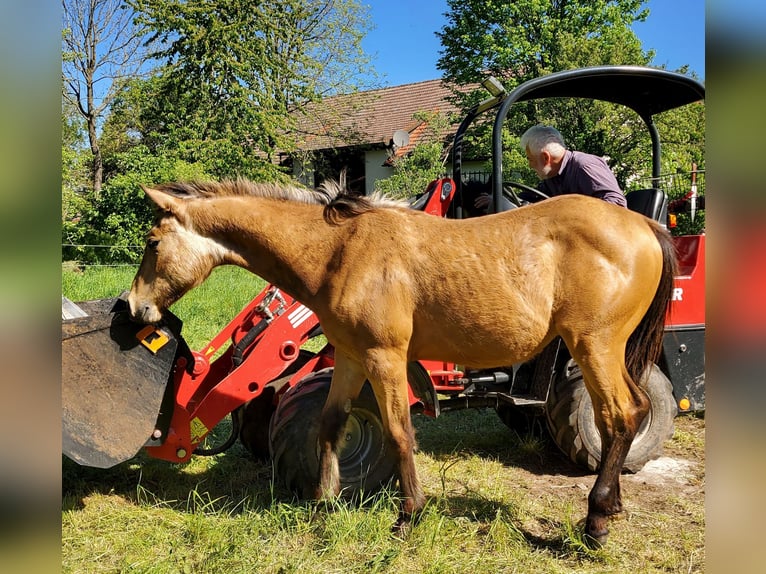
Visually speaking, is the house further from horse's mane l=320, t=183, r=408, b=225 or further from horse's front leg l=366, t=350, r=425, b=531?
horse's front leg l=366, t=350, r=425, b=531

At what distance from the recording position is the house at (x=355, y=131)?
21.7m

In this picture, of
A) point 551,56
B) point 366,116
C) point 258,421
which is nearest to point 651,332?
point 258,421

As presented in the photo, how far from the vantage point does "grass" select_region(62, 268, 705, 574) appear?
2.98m

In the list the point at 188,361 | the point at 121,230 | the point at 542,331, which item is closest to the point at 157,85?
the point at 121,230

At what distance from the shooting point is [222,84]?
18.1 metres

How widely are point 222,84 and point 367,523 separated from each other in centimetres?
1733

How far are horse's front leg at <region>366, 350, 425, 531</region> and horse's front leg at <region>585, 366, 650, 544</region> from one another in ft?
3.11

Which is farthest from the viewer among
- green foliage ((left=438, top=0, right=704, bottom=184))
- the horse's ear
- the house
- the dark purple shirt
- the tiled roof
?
the tiled roof

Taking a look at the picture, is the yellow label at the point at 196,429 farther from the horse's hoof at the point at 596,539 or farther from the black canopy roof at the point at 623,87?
the black canopy roof at the point at 623,87

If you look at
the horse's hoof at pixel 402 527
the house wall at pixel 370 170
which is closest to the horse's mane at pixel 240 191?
the horse's hoof at pixel 402 527

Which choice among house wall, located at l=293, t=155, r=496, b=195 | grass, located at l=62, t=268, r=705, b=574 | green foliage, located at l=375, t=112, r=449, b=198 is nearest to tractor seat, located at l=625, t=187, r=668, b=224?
grass, located at l=62, t=268, r=705, b=574
